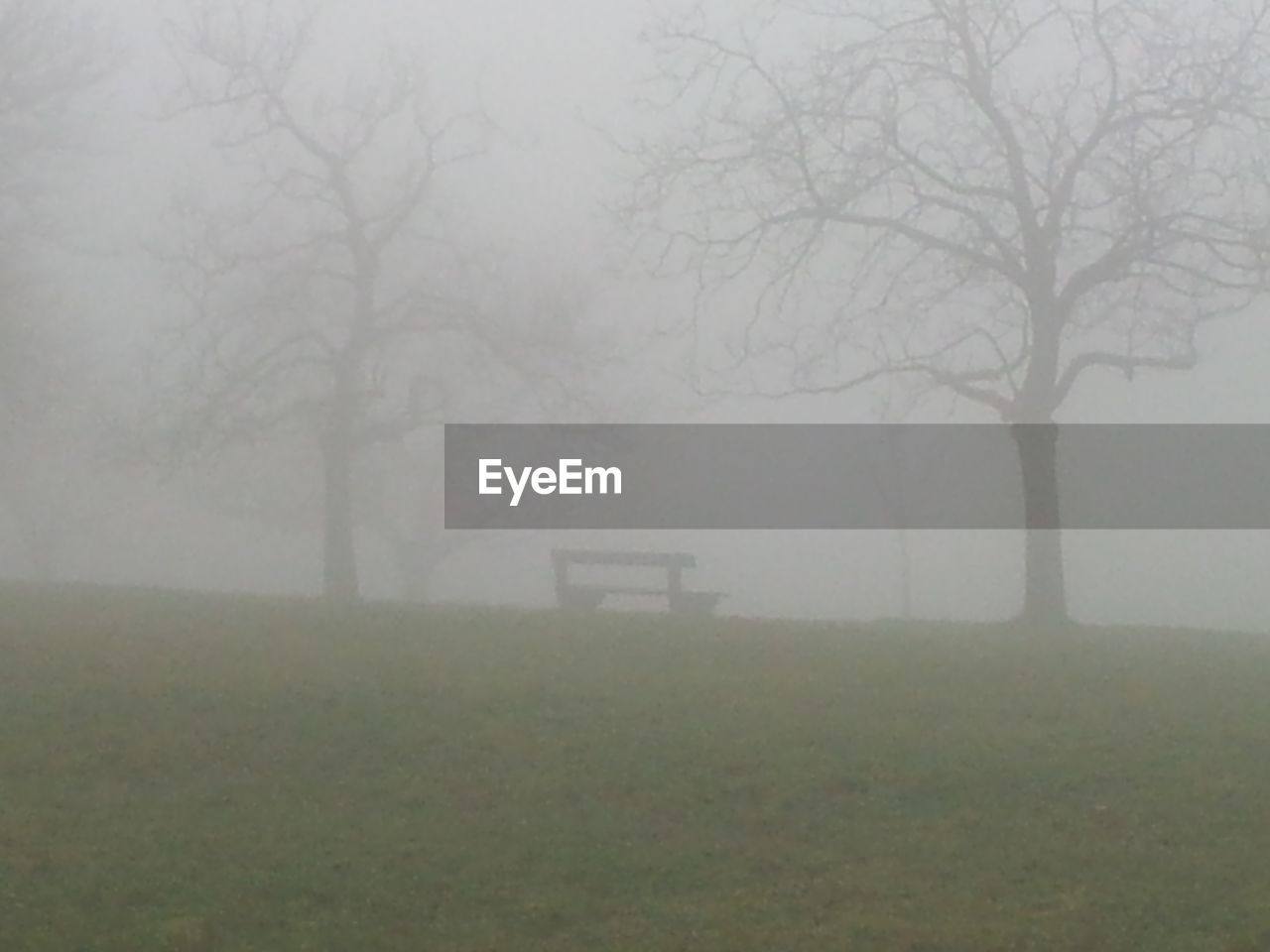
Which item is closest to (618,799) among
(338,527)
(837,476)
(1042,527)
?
(1042,527)

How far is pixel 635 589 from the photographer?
2050cm

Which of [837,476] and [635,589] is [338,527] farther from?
[837,476]

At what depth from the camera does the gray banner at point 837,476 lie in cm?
2705

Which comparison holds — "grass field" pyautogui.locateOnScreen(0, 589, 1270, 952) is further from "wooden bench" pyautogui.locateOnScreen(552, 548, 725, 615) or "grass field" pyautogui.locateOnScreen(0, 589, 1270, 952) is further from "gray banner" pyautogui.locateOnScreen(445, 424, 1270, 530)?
"gray banner" pyautogui.locateOnScreen(445, 424, 1270, 530)

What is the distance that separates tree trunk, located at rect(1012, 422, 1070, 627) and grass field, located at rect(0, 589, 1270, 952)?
5.06 metres

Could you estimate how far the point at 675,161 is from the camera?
61.5 feet

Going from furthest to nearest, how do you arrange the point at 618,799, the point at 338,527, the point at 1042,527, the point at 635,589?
1. the point at 338,527
2. the point at 635,589
3. the point at 1042,527
4. the point at 618,799

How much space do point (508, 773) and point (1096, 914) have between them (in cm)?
352

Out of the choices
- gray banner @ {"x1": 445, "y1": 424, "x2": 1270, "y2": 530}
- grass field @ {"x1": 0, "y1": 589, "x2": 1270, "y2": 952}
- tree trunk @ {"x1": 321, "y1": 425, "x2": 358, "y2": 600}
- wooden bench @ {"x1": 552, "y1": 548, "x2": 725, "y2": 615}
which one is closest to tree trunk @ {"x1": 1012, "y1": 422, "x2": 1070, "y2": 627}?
wooden bench @ {"x1": 552, "y1": 548, "x2": 725, "y2": 615}

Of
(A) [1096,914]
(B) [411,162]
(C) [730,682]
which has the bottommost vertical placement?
(A) [1096,914]

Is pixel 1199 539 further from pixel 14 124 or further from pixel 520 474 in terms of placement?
pixel 14 124

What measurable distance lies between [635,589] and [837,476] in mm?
A: 16196

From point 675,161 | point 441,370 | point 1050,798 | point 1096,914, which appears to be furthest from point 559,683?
point 441,370

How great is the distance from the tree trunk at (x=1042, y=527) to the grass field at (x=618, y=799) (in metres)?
5.06
